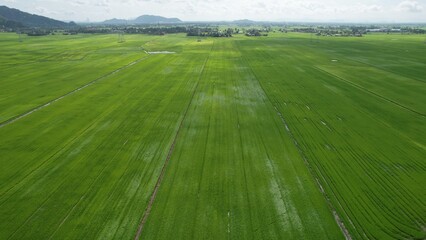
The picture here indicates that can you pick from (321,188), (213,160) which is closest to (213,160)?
(213,160)

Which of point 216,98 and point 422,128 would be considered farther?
point 216,98

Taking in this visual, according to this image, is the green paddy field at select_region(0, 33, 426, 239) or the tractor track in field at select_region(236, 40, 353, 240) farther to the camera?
the green paddy field at select_region(0, 33, 426, 239)

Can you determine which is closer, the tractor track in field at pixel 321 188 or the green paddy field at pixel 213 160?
the tractor track in field at pixel 321 188

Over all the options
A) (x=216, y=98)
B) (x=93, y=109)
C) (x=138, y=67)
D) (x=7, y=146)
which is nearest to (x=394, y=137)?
(x=216, y=98)

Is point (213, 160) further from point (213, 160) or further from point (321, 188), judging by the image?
point (321, 188)

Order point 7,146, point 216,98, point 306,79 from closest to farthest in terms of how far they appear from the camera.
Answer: point 7,146 < point 216,98 < point 306,79

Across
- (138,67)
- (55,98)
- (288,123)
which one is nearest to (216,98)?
(288,123)

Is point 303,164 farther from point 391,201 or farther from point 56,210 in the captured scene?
point 56,210

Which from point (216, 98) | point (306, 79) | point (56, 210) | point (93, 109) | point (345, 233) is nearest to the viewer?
point (345, 233)
